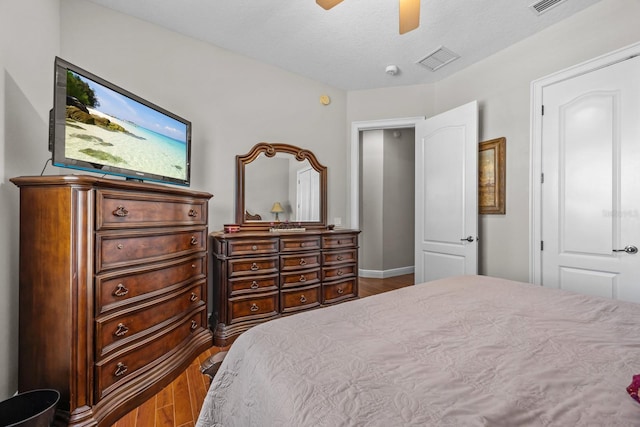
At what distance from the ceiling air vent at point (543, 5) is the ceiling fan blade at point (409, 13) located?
1.26 meters

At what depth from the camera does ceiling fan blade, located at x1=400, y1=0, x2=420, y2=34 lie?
5.55ft

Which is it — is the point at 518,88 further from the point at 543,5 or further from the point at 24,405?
the point at 24,405

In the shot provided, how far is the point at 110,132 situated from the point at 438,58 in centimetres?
303

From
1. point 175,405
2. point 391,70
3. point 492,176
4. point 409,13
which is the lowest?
point 175,405

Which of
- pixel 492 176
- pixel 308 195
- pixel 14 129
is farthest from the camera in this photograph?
pixel 308 195

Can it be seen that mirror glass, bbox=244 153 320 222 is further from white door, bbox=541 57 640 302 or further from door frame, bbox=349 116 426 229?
white door, bbox=541 57 640 302

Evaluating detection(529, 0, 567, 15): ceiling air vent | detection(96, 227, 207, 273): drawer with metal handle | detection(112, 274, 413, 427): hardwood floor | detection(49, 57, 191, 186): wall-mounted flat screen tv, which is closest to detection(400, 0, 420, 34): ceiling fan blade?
detection(529, 0, 567, 15): ceiling air vent

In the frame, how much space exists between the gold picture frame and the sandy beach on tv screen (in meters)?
2.90

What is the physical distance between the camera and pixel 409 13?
68.7 inches

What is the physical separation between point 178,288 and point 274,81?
241 centimetres

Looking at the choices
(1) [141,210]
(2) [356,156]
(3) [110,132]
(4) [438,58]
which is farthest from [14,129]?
(4) [438,58]

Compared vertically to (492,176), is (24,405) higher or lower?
lower

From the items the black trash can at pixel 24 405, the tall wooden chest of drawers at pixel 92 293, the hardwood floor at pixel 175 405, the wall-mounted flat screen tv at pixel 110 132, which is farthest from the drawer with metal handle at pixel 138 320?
the wall-mounted flat screen tv at pixel 110 132

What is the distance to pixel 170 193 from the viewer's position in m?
1.89
